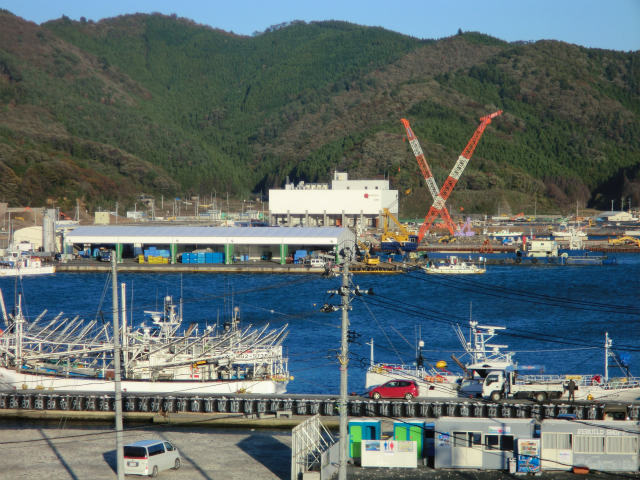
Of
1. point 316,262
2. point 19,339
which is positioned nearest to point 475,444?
point 19,339

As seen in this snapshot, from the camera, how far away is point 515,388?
2138 centimetres

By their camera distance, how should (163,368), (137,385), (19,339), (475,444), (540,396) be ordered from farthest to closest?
(19,339) → (163,368) → (137,385) → (540,396) → (475,444)

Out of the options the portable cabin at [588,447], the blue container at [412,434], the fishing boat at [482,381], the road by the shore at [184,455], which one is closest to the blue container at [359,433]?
the blue container at [412,434]

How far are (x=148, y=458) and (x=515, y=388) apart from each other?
31.9 feet

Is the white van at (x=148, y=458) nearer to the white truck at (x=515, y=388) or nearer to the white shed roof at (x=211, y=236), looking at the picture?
the white truck at (x=515, y=388)

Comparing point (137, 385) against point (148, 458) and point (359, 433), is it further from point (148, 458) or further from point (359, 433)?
point (359, 433)

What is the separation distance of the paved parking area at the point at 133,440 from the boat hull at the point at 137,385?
92.9 inches

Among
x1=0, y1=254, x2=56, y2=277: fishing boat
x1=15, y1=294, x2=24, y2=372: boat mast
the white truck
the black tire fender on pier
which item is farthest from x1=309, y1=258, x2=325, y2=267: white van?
the black tire fender on pier

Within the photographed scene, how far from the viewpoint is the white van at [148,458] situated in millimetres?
15438

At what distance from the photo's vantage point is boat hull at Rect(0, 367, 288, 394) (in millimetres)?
22844

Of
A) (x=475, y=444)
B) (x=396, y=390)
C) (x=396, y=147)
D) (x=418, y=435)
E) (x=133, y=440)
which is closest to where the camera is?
(x=475, y=444)

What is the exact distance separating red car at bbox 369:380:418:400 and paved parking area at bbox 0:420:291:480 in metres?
2.73

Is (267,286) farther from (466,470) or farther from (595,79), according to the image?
(595,79)

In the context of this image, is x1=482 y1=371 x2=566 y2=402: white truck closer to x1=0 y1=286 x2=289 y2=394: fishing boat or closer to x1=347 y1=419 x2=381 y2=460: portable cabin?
x1=347 y1=419 x2=381 y2=460: portable cabin
